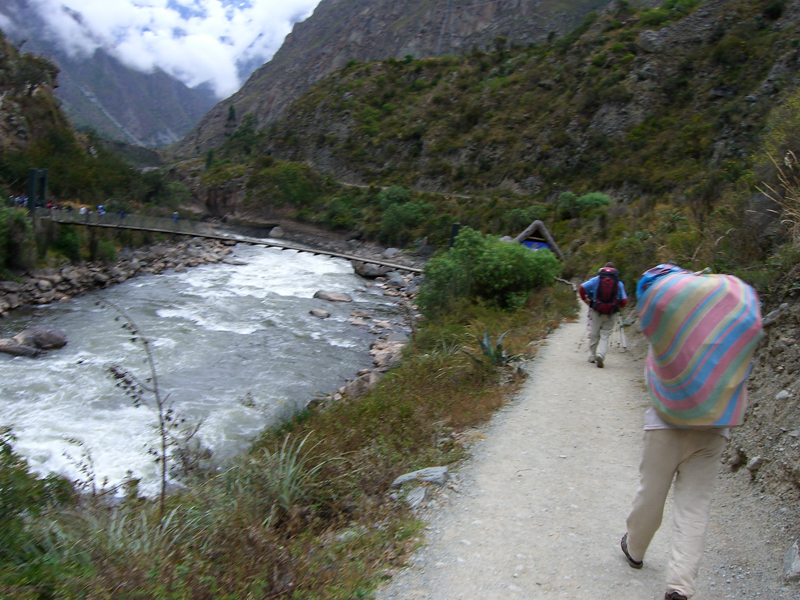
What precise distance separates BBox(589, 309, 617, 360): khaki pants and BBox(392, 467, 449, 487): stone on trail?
4.14 metres

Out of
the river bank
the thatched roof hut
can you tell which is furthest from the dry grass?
the thatched roof hut

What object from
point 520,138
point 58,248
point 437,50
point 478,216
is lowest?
point 58,248

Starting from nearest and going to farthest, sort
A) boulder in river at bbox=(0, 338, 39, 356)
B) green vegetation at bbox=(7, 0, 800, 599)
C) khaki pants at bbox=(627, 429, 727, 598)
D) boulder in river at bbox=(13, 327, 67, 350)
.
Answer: khaki pants at bbox=(627, 429, 727, 598) < green vegetation at bbox=(7, 0, 800, 599) < boulder in river at bbox=(0, 338, 39, 356) < boulder in river at bbox=(13, 327, 67, 350)

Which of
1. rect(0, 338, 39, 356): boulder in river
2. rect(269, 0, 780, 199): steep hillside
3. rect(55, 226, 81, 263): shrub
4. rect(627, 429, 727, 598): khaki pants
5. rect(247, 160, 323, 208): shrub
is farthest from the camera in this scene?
rect(247, 160, 323, 208): shrub

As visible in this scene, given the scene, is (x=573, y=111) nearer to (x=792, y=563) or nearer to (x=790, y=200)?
(x=790, y=200)

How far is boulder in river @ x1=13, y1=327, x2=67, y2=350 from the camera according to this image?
1406 cm

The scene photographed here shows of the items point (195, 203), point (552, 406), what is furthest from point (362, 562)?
point (195, 203)

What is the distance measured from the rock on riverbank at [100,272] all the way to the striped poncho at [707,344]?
20.2 m

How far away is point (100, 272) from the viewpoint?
80.5ft

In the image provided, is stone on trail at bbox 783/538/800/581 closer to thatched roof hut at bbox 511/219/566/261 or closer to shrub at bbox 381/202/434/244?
thatched roof hut at bbox 511/219/566/261

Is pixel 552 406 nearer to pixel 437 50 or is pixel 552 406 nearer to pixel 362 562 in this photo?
pixel 362 562

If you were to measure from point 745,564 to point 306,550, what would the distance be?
8.31 feet

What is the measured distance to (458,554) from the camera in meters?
3.51

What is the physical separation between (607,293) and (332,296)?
1630 cm
